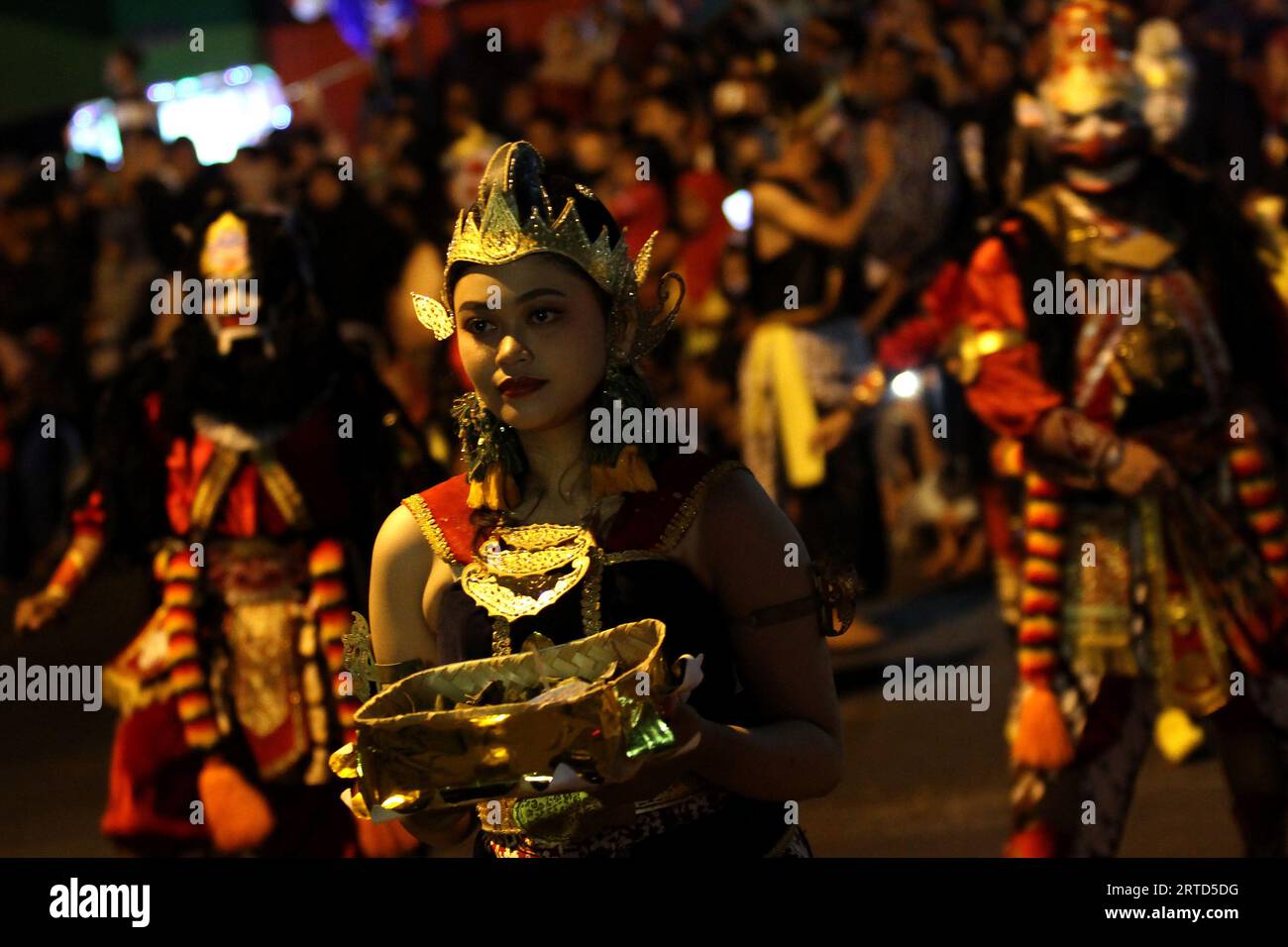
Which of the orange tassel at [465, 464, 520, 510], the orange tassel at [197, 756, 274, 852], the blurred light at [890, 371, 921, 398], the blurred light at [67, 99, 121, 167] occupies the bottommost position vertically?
the orange tassel at [197, 756, 274, 852]

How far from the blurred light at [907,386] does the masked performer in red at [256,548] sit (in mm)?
4277

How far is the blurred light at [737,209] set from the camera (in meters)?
9.33

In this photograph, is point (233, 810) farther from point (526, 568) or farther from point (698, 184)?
point (698, 184)

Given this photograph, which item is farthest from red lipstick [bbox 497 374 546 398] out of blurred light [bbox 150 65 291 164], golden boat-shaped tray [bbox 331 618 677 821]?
blurred light [bbox 150 65 291 164]

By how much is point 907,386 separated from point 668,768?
709 centimetres

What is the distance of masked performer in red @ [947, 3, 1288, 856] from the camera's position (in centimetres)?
494

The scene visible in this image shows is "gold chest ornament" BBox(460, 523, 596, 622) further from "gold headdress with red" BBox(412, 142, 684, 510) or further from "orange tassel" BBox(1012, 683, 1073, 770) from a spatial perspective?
"orange tassel" BBox(1012, 683, 1073, 770)

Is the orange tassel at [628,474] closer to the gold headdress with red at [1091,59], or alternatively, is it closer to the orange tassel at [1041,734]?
the orange tassel at [1041,734]

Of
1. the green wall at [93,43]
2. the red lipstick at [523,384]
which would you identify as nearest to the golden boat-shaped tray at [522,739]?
the red lipstick at [523,384]

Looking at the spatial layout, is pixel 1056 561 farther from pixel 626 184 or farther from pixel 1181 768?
pixel 626 184

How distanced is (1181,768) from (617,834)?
400cm

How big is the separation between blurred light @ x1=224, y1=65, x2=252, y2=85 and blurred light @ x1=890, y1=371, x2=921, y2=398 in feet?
27.1

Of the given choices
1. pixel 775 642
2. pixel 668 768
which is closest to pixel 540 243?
pixel 775 642
